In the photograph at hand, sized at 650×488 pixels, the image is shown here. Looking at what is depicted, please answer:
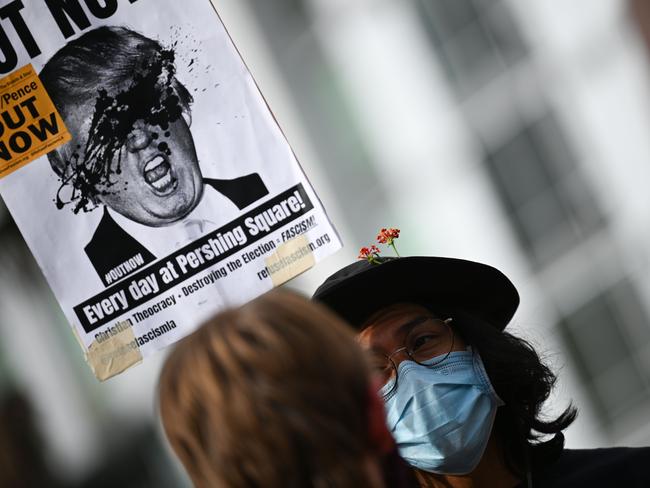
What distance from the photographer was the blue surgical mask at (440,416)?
245 centimetres

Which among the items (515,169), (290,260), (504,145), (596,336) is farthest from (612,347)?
(290,260)

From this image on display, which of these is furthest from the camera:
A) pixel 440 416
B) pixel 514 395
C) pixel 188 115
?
pixel 514 395

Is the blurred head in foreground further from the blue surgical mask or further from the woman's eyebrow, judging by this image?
the woman's eyebrow

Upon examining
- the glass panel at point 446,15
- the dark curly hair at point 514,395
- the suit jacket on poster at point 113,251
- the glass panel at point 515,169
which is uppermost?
the glass panel at point 446,15

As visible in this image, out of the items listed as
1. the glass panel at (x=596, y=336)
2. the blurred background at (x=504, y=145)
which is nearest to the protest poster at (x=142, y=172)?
the blurred background at (x=504, y=145)

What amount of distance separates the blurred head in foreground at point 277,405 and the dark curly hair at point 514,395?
121 centimetres

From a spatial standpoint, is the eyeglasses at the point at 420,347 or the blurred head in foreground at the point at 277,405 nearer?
the blurred head in foreground at the point at 277,405

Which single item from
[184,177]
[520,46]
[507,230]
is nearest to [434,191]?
[507,230]

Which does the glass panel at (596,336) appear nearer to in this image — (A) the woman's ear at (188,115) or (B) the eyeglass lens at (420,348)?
(B) the eyeglass lens at (420,348)

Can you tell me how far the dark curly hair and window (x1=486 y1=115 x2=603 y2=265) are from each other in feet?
4.36

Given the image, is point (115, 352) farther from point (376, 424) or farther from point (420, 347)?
point (376, 424)

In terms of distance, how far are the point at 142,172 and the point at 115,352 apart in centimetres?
52

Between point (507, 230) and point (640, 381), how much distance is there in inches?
34.7

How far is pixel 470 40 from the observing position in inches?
155
